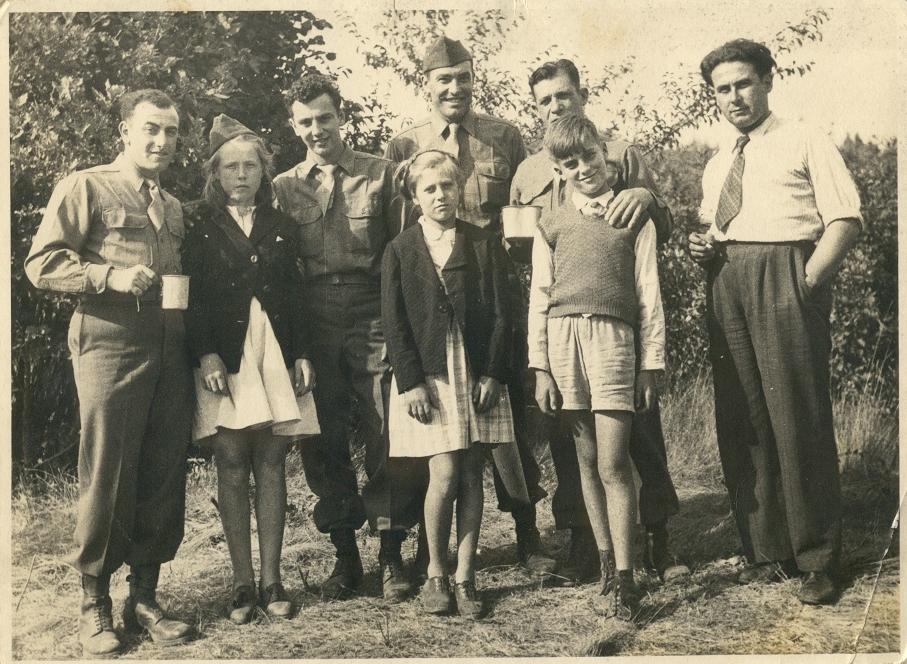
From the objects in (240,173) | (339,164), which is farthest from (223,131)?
(339,164)

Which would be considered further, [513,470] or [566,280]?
[513,470]

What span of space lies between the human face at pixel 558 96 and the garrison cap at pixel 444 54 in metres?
0.41

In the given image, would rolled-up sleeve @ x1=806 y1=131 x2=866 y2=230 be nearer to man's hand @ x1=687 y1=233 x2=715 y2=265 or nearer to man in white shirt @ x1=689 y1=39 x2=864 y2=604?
man in white shirt @ x1=689 y1=39 x2=864 y2=604

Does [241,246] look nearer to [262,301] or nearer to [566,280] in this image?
[262,301]

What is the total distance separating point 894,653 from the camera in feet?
16.5

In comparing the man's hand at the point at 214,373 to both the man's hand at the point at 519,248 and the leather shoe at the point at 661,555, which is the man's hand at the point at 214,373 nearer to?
the man's hand at the point at 519,248

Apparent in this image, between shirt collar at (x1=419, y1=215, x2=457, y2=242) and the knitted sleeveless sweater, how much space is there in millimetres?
477

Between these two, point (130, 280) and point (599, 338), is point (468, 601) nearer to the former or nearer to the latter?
point (599, 338)

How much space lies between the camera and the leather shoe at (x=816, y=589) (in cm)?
482

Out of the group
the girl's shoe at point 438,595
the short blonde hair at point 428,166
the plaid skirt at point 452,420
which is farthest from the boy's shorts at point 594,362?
the girl's shoe at point 438,595

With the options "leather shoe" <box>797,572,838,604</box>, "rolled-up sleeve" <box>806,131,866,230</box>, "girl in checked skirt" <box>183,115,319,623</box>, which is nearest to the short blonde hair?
"girl in checked skirt" <box>183,115,319,623</box>

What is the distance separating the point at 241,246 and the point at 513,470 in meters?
1.67

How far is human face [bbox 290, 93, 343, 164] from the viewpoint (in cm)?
499

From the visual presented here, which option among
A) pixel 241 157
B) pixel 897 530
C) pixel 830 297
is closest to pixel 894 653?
pixel 897 530
